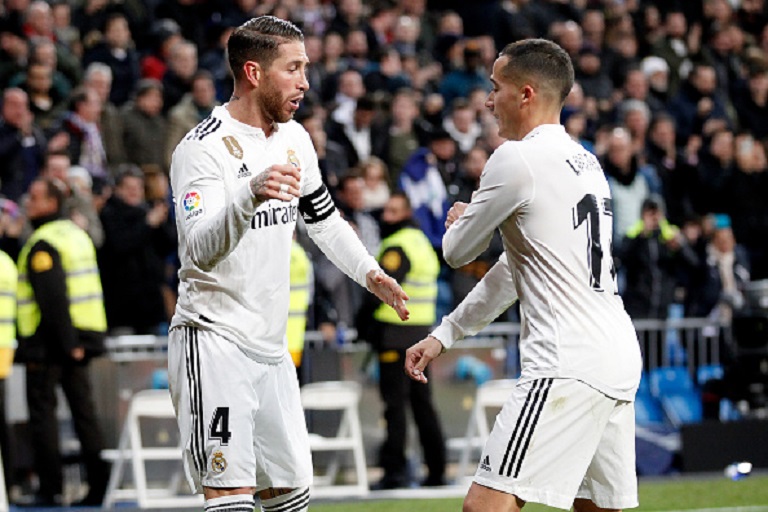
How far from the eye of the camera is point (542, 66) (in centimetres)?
601

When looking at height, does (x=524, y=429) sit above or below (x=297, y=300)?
below

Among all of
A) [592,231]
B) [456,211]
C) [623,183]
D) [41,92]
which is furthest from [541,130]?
[623,183]

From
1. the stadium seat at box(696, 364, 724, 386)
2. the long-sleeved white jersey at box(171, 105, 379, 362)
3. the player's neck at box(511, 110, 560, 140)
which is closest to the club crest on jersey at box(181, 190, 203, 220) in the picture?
the long-sleeved white jersey at box(171, 105, 379, 362)

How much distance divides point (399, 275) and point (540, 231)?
6.32 metres

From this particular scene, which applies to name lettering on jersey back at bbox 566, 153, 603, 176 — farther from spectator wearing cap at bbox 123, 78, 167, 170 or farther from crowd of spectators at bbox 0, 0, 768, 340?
spectator wearing cap at bbox 123, 78, 167, 170

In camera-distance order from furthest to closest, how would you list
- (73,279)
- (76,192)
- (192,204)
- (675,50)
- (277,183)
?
(675,50)
(76,192)
(73,279)
(192,204)
(277,183)

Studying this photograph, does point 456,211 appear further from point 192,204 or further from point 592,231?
point 192,204

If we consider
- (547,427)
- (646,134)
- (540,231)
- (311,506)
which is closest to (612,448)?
(547,427)

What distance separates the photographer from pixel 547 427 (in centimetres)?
584

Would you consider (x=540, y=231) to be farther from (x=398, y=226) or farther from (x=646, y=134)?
(x=646, y=134)

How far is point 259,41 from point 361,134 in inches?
350

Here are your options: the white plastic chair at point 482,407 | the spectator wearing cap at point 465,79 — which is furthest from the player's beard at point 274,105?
the spectator wearing cap at point 465,79

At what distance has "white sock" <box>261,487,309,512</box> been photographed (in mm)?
6598

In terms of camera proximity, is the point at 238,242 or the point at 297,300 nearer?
the point at 238,242
